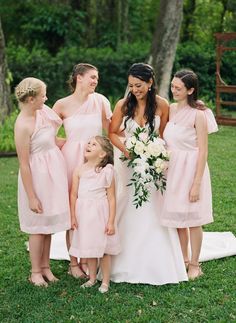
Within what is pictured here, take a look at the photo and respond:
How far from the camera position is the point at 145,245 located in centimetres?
566

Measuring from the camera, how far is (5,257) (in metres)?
6.50

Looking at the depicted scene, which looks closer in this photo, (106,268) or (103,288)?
(103,288)

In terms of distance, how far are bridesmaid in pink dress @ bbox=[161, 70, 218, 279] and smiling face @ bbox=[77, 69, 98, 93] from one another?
66 cm

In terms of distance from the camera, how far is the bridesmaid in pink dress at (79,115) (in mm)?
5594

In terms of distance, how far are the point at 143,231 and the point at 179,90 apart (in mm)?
1224

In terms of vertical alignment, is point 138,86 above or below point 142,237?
above

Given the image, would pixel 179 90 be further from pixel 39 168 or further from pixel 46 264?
pixel 46 264

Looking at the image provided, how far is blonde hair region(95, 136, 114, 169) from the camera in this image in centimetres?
549

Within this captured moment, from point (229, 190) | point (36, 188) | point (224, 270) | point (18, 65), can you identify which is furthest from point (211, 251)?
point (18, 65)

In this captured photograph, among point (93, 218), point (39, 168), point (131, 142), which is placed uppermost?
point (131, 142)

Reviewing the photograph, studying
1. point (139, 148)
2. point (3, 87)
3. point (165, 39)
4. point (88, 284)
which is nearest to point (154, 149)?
point (139, 148)

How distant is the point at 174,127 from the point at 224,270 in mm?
1394

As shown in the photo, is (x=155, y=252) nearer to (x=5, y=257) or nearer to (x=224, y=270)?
(x=224, y=270)

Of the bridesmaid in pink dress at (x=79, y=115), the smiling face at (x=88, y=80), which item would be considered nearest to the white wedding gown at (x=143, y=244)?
the bridesmaid in pink dress at (x=79, y=115)
